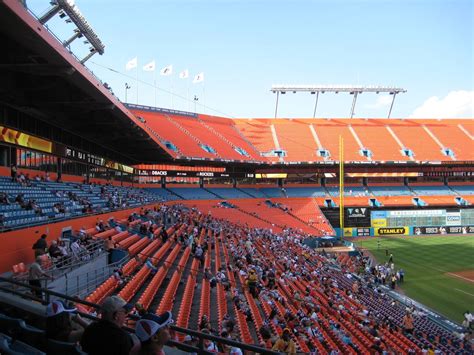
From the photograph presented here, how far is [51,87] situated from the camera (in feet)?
43.9

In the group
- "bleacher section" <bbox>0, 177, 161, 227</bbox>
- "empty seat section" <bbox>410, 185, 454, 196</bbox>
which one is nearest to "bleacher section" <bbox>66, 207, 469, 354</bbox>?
"bleacher section" <bbox>0, 177, 161, 227</bbox>

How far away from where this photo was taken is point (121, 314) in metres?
3.00

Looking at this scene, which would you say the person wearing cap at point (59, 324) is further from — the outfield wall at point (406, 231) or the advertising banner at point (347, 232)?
A: the advertising banner at point (347, 232)

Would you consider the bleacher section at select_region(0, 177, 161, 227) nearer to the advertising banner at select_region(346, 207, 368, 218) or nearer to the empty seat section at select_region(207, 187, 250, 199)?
the empty seat section at select_region(207, 187, 250, 199)

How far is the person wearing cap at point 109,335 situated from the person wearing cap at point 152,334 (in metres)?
0.21

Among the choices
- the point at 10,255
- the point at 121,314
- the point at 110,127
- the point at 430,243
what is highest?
the point at 110,127

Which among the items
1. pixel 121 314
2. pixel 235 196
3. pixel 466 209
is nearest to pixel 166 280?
pixel 121 314

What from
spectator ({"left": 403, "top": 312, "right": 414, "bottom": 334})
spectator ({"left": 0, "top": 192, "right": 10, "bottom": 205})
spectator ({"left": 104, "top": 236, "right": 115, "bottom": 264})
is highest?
spectator ({"left": 0, "top": 192, "right": 10, "bottom": 205})

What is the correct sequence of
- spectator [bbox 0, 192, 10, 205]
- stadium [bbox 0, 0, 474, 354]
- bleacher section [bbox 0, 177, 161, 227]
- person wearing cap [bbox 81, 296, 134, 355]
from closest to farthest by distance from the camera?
person wearing cap [bbox 81, 296, 134, 355]
stadium [bbox 0, 0, 474, 354]
bleacher section [bbox 0, 177, 161, 227]
spectator [bbox 0, 192, 10, 205]

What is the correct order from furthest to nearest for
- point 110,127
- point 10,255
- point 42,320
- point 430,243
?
point 430,243 → point 110,127 → point 10,255 → point 42,320

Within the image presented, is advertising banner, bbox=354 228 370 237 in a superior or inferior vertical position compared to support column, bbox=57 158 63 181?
inferior

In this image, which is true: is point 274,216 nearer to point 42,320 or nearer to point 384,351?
point 384,351

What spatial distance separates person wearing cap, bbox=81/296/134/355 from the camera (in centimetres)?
284

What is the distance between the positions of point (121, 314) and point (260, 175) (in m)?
46.7
